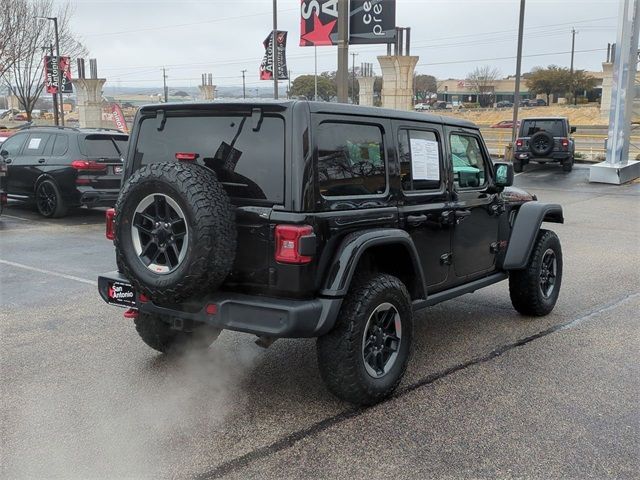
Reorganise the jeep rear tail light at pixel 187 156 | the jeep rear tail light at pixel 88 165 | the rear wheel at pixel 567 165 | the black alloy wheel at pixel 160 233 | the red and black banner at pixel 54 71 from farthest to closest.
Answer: the red and black banner at pixel 54 71 → the rear wheel at pixel 567 165 → the jeep rear tail light at pixel 88 165 → the jeep rear tail light at pixel 187 156 → the black alloy wheel at pixel 160 233

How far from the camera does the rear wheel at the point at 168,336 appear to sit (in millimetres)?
4695

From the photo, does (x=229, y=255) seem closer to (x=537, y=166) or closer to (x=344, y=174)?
(x=344, y=174)

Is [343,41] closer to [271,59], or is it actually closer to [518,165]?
[518,165]

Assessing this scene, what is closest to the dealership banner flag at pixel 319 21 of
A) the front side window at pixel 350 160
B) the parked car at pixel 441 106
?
the front side window at pixel 350 160

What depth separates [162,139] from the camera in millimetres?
4195

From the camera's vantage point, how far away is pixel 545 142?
2136cm

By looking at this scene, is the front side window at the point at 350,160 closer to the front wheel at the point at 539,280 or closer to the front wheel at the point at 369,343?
the front wheel at the point at 369,343

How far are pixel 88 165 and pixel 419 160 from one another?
8272mm

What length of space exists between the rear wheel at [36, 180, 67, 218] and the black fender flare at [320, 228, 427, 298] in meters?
9.06

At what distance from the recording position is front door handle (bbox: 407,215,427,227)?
4.38m

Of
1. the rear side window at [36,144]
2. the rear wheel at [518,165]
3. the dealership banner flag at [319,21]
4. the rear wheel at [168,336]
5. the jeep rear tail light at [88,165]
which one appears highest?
the dealership banner flag at [319,21]

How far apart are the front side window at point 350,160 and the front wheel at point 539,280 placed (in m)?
2.17

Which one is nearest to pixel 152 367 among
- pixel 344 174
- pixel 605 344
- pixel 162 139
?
pixel 162 139

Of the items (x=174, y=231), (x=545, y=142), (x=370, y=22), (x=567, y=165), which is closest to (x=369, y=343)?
(x=174, y=231)
